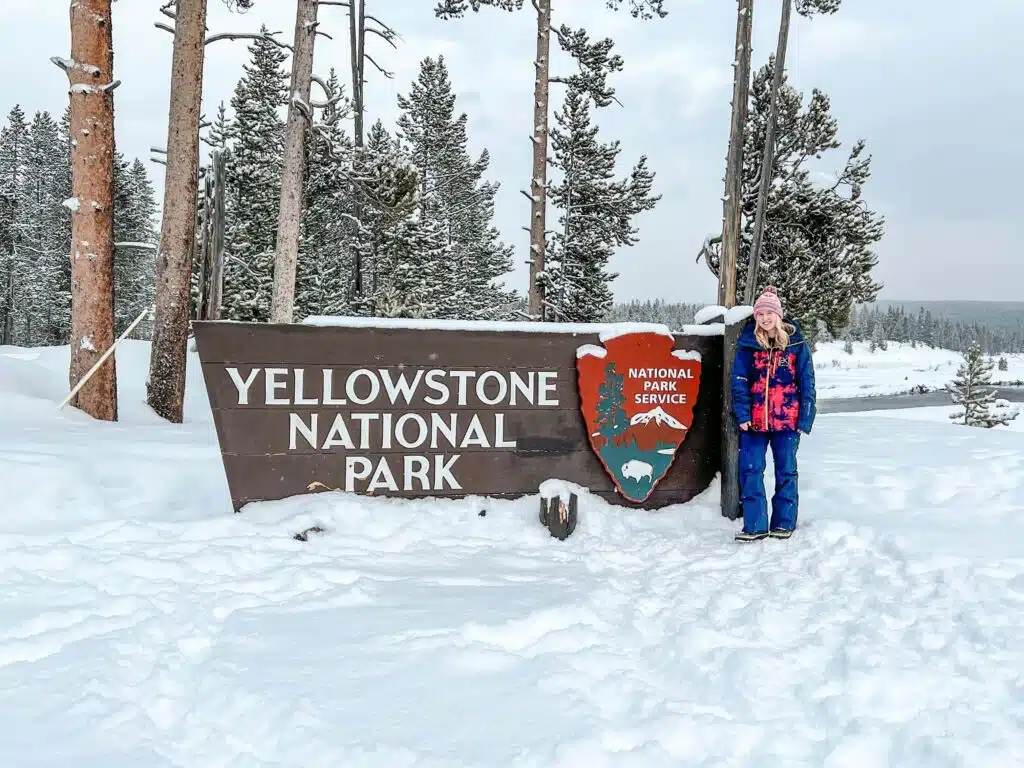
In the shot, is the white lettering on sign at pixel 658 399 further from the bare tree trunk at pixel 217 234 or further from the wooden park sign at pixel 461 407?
the bare tree trunk at pixel 217 234

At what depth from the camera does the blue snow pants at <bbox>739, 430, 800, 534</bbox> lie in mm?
4039

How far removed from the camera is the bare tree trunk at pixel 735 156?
11023mm

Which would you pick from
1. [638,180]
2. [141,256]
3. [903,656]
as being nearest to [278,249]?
[903,656]

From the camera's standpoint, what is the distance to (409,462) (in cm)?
425

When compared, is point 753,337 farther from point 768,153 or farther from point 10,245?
point 10,245

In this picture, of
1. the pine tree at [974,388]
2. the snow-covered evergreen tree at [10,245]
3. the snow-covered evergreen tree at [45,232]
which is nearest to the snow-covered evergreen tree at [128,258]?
the snow-covered evergreen tree at [45,232]

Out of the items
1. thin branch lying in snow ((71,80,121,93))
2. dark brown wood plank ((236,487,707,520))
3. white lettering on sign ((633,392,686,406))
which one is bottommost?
dark brown wood plank ((236,487,707,520))

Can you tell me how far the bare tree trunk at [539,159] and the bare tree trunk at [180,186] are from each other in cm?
720

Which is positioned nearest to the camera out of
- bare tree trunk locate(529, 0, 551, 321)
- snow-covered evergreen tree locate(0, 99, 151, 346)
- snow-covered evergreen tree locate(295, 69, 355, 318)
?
bare tree trunk locate(529, 0, 551, 321)

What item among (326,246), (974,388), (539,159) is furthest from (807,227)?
(974,388)

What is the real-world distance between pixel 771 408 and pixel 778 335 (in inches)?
17.3

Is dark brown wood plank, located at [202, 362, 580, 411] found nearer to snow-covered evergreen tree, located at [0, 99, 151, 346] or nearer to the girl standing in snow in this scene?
the girl standing in snow

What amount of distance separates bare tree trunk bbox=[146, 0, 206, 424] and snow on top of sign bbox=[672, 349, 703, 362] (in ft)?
15.9

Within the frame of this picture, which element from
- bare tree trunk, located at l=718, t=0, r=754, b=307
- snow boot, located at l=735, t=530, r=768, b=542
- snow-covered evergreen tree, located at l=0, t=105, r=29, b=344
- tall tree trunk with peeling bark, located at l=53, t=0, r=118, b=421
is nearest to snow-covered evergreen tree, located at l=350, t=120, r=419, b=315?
tall tree trunk with peeling bark, located at l=53, t=0, r=118, b=421
